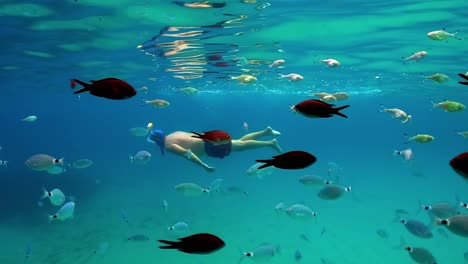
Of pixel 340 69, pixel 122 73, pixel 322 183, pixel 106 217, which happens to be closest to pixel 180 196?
pixel 106 217

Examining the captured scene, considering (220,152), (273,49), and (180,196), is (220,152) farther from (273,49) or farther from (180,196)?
(180,196)

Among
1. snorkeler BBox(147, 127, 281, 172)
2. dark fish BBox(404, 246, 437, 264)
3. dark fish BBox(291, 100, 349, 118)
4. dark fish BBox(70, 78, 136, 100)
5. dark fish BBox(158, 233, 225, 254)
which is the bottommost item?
snorkeler BBox(147, 127, 281, 172)

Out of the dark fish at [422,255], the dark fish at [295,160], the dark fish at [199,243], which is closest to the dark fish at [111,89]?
the dark fish at [199,243]

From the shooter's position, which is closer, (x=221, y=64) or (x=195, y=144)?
(x=195, y=144)

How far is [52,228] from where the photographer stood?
20.0 metres

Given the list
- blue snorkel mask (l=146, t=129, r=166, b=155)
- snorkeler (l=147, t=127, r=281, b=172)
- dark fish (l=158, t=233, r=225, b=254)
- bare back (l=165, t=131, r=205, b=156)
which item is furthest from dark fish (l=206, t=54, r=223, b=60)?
dark fish (l=158, t=233, r=225, b=254)

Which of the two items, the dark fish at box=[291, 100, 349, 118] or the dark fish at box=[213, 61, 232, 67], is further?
the dark fish at box=[213, 61, 232, 67]

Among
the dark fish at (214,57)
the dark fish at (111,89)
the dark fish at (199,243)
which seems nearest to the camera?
the dark fish at (199,243)

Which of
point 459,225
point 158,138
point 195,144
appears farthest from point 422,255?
point 195,144

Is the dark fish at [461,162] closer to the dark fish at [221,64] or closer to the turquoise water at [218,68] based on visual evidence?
the turquoise water at [218,68]

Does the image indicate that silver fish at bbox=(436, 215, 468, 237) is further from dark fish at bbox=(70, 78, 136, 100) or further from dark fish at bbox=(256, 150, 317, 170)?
dark fish at bbox=(70, 78, 136, 100)

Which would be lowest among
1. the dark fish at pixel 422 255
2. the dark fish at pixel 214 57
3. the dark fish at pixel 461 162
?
the dark fish at pixel 214 57

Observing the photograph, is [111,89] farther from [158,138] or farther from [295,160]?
[158,138]

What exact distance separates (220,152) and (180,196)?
18186mm
